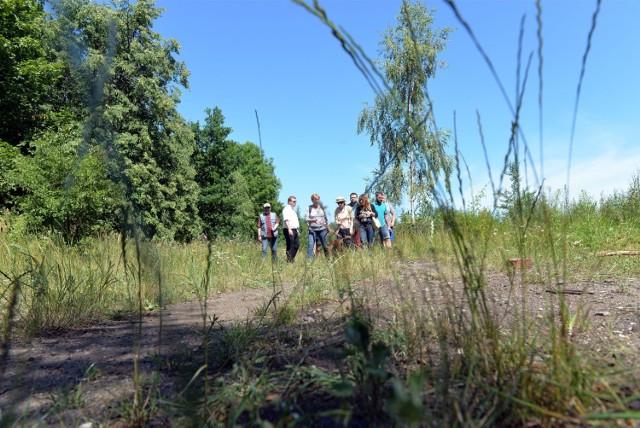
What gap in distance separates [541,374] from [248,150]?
43896mm

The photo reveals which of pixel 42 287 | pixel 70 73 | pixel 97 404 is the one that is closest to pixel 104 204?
pixel 42 287

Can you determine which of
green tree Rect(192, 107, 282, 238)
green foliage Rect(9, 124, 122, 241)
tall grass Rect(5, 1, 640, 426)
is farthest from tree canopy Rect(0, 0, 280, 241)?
tall grass Rect(5, 1, 640, 426)

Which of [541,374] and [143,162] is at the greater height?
[143,162]

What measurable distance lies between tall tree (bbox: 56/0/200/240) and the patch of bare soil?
20.2 meters

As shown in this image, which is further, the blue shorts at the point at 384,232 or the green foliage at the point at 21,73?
the green foliage at the point at 21,73

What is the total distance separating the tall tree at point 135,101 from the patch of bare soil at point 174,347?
2021 centimetres

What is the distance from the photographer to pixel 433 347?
1808 mm

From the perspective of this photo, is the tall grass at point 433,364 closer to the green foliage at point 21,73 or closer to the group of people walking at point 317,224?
the group of people walking at point 317,224

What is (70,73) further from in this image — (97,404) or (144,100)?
(97,404)

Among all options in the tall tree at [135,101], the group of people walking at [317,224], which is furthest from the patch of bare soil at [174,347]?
the tall tree at [135,101]

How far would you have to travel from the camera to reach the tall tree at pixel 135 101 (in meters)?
21.9

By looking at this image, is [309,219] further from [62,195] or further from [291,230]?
[62,195]

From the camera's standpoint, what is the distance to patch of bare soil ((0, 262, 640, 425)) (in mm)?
1530

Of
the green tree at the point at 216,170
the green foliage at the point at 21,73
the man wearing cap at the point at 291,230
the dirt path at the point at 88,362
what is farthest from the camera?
the green tree at the point at 216,170
